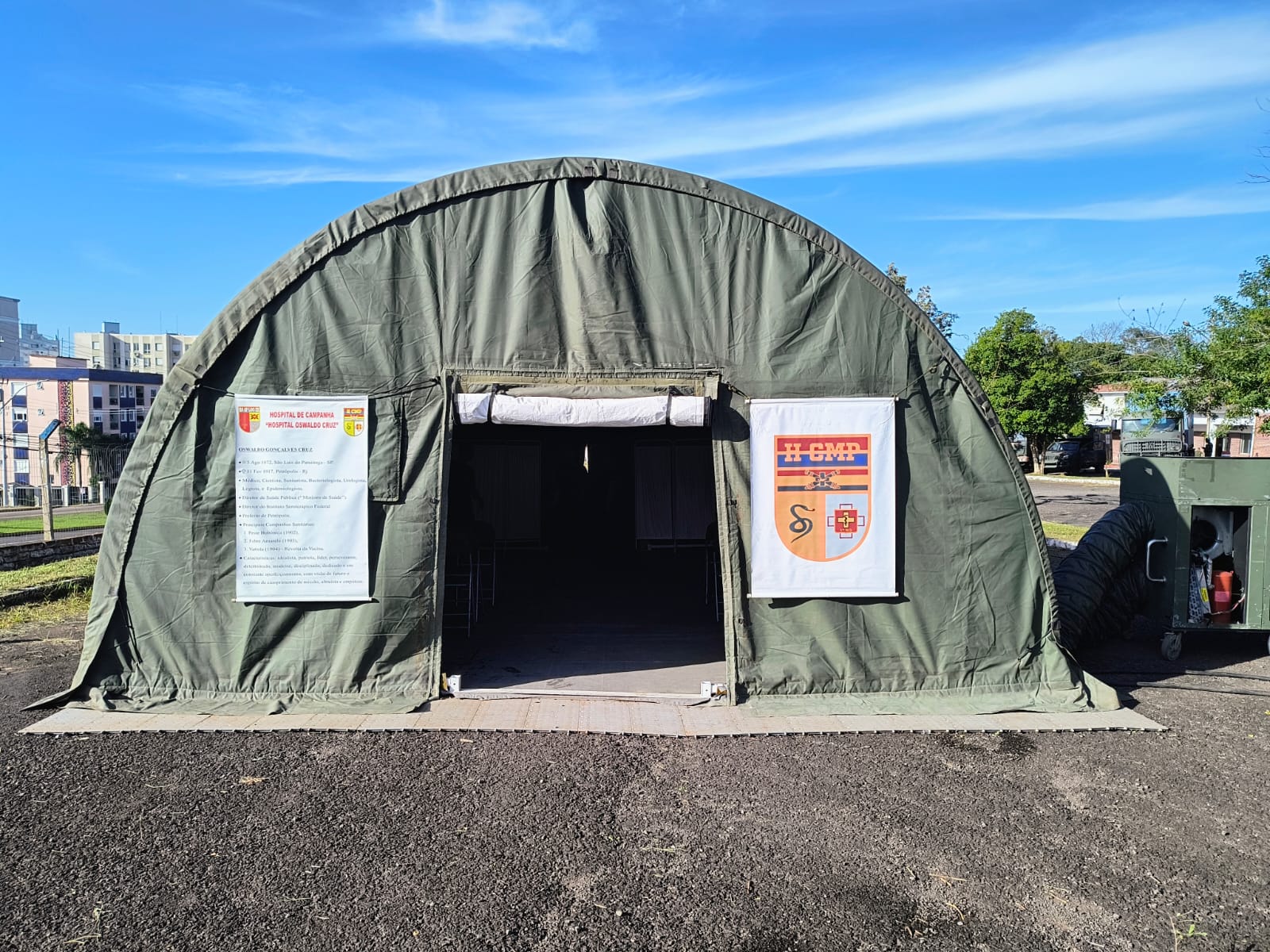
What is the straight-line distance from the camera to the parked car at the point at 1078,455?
35.9m

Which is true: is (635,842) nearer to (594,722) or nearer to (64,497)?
(594,722)

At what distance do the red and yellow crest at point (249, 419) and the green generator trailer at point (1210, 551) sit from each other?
7375 mm

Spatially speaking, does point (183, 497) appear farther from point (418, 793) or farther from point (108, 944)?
point (108, 944)

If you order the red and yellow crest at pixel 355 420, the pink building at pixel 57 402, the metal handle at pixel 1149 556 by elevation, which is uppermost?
the pink building at pixel 57 402

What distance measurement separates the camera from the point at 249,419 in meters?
6.01

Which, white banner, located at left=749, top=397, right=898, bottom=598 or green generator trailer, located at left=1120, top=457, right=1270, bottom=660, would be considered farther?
green generator trailer, located at left=1120, top=457, right=1270, bottom=660

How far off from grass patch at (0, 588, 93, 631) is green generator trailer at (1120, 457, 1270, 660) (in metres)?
10.7

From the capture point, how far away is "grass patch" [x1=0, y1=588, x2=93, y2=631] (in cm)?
917

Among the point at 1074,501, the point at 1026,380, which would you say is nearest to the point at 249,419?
the point at 1074,501

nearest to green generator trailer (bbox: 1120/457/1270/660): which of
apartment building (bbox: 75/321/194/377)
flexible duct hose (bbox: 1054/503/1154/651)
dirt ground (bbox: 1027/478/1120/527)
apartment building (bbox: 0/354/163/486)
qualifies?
flexible duct hose (bbox: 1054/503/1154/651)

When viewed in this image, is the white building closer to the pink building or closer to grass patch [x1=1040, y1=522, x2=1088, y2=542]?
the pink building

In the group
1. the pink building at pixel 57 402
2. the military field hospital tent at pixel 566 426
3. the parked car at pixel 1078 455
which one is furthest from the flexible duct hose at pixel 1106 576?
the pink building at pixel 57 402

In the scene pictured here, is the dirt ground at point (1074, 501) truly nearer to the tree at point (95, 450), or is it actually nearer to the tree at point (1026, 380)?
the tree at point (1026, 380)

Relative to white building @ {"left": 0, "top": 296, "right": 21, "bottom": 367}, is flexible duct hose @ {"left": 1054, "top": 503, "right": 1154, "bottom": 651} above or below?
below
